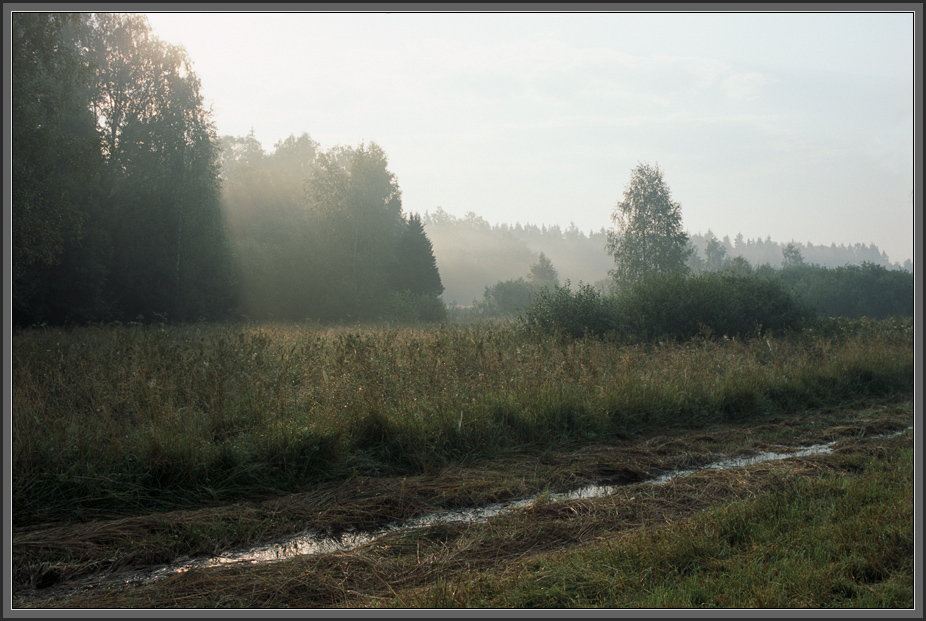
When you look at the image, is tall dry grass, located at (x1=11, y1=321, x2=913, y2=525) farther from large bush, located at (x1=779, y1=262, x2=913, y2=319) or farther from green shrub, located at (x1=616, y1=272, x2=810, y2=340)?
green shrub, located at (x1=616, y1=272, x2=810, y2=340)

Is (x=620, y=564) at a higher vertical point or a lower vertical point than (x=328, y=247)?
lower

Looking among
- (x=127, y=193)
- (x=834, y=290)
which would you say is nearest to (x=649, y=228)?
(x=834, y=290)

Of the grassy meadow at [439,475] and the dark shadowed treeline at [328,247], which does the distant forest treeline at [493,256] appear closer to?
the dark shadowed treeline at [328,247]

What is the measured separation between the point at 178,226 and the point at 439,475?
22.3 m

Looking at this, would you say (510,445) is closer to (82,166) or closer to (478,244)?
(82,166)

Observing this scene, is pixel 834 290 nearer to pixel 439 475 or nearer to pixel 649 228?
pixel 649 228

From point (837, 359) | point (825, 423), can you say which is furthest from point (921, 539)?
point (837, 359)

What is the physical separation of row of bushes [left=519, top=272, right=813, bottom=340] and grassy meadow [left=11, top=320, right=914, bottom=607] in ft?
23.2

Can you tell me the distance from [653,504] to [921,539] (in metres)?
1.94

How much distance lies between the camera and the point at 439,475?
16.8ft

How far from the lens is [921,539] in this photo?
102 inches

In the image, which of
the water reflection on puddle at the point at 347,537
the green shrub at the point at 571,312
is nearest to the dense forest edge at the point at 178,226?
the green shrub at the point at 571,312

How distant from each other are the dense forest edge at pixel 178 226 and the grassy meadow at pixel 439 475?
1.91 m

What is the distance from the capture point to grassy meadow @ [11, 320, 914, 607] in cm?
294
